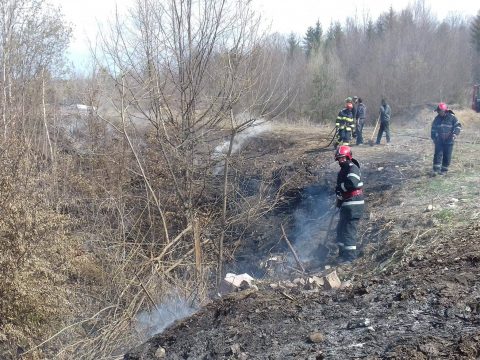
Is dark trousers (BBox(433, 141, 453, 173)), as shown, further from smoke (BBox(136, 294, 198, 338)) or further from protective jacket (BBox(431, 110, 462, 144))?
smoke (BBox(136, 294, 198, 338))

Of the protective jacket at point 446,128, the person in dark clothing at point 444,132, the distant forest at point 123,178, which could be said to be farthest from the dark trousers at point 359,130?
the protective jacket at point 446,128

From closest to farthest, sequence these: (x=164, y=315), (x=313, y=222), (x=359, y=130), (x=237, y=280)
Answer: (x=237, y=280) → (x=164, y=315) → (x=313, y=222) → (x=359, y=130)

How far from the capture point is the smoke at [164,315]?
761cm

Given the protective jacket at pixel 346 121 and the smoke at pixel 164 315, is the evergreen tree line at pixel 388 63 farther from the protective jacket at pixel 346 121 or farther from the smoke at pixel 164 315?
the smoke at pixel 164 315

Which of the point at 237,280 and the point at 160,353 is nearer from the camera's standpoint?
the point at 160,353

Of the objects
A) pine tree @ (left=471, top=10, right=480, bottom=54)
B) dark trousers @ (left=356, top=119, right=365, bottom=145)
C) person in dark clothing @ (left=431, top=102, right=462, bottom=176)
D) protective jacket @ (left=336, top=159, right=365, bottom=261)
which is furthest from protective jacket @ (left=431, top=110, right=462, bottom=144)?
pine tree @ (left=471, top=10, right=480, bottom=54)

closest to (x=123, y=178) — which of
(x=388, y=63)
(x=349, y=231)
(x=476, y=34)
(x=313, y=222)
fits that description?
(x=313, y=222)

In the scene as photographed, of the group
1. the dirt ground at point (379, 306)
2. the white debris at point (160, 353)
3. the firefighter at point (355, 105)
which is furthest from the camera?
the firefighter at point (355, 105)

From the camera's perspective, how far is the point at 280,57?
553 inches

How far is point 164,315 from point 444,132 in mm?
6505

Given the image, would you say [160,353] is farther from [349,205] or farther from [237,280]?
[349,205]

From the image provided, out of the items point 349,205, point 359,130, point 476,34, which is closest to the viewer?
point 349,205

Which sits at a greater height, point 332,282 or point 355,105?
point 355,105

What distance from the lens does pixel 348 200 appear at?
27.1ft
